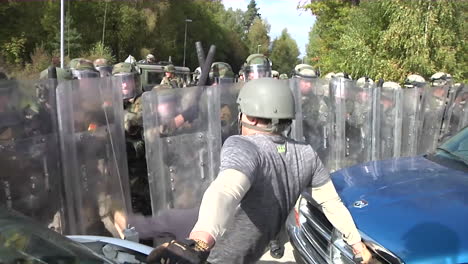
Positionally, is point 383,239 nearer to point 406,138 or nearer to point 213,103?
point 213,103

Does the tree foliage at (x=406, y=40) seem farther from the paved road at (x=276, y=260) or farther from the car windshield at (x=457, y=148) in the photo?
the paved road at (x=276, y=260)

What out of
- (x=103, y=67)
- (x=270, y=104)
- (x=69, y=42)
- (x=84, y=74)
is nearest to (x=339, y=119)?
(x=84, y=74)

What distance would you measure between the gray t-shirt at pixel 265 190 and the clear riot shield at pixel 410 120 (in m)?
5.15

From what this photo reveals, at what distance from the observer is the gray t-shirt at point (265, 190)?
2.29 meters

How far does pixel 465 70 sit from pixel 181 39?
5003 centimetres

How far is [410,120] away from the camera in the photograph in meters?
7.27

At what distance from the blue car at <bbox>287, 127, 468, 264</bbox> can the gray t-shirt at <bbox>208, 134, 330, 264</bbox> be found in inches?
22.0

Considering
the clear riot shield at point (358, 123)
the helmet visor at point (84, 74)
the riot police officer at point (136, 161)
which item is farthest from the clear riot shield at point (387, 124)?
the helmet visor at point (84, 74)

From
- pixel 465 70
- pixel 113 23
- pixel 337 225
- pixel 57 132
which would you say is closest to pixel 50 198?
pixel 57 132

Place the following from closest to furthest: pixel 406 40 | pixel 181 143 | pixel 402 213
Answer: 1. pixel 402 213
2. pixel 181 143
3. pixel 406 40

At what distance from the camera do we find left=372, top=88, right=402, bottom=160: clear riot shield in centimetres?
682

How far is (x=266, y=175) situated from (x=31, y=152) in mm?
2180

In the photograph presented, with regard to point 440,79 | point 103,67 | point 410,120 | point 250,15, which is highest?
point 250,15

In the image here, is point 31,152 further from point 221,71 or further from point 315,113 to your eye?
point 221,71
